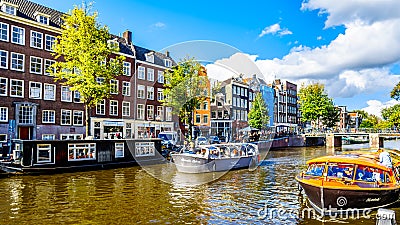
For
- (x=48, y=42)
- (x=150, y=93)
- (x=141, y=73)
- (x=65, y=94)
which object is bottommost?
(x=65, y=94)

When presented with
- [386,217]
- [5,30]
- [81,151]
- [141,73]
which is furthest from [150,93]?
[386,217]

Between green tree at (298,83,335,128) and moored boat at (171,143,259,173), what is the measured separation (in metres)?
56.4

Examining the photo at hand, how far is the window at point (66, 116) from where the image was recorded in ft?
144

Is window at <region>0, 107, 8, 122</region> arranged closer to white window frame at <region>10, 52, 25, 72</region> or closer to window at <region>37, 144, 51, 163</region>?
white window frame at <region>10, 52, 25, 72</region>

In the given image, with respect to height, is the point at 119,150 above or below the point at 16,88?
below

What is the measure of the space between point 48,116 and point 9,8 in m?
13.3

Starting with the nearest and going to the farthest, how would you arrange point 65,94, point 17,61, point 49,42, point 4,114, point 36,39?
point 4,114 → point 17,61 → point 36,39 → point 49,42 → point 65,94

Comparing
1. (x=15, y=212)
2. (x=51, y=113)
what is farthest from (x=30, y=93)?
(x=15, y=212)

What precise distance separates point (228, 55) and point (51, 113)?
32.2 meters

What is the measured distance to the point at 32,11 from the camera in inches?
1666

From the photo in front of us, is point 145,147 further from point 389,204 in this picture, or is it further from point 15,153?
point 389,204

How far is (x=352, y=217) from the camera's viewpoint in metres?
14.8

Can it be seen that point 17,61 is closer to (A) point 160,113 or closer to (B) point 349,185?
(A) point 160,113

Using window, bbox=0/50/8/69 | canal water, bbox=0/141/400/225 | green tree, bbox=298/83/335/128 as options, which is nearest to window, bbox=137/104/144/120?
window, bbox=0/50/8/69
